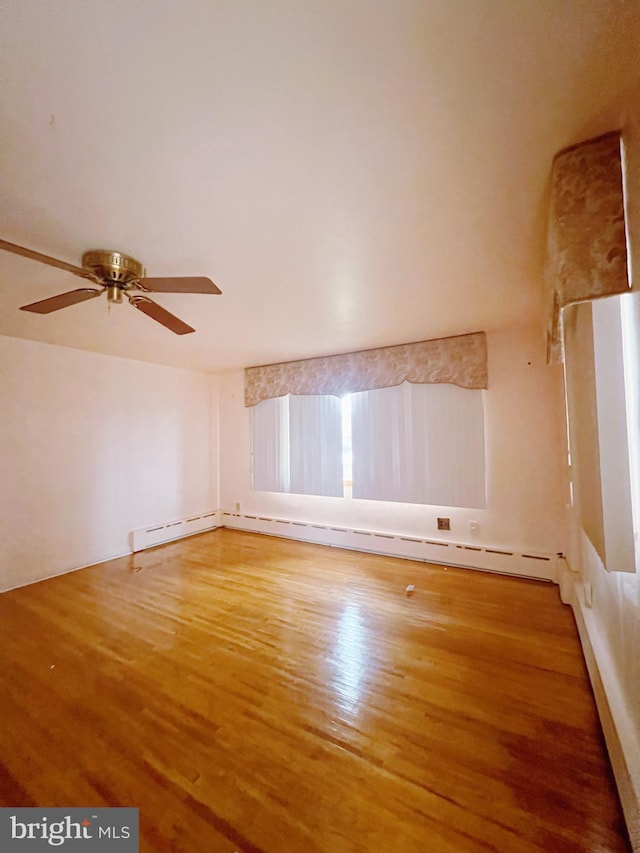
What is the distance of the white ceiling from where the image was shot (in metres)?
0.71

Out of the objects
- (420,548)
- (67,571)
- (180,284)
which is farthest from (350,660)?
(67,571)

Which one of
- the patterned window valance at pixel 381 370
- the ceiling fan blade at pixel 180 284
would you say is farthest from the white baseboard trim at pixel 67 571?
the ceiling fan blade at pixel 180 284

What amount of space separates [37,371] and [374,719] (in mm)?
3897

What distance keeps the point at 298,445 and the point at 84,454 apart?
235 cm

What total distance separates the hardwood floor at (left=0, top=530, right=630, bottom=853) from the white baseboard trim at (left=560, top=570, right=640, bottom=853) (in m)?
0.09

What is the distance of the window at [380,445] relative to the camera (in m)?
3.15

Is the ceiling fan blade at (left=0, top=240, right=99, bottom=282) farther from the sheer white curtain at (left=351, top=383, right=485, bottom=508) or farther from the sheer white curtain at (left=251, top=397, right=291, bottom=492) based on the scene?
the sheer white curtain at (left=251, top=397, right=291, bottom=492)

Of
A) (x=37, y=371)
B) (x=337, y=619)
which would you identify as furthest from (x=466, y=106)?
(x=37, y=371)

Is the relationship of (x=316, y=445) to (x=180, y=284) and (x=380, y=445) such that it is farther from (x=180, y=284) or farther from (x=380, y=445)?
(x=180, y=284)

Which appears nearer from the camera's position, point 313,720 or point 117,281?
point 313,720

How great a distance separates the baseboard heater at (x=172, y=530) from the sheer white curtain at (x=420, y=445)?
235cm

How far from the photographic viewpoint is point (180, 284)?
1.50 meters

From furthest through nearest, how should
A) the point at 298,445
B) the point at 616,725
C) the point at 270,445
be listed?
the point at 270,445, the point at 298,445, the point at 616,725

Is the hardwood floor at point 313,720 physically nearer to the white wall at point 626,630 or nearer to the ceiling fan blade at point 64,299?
the white wall at point 626,630
